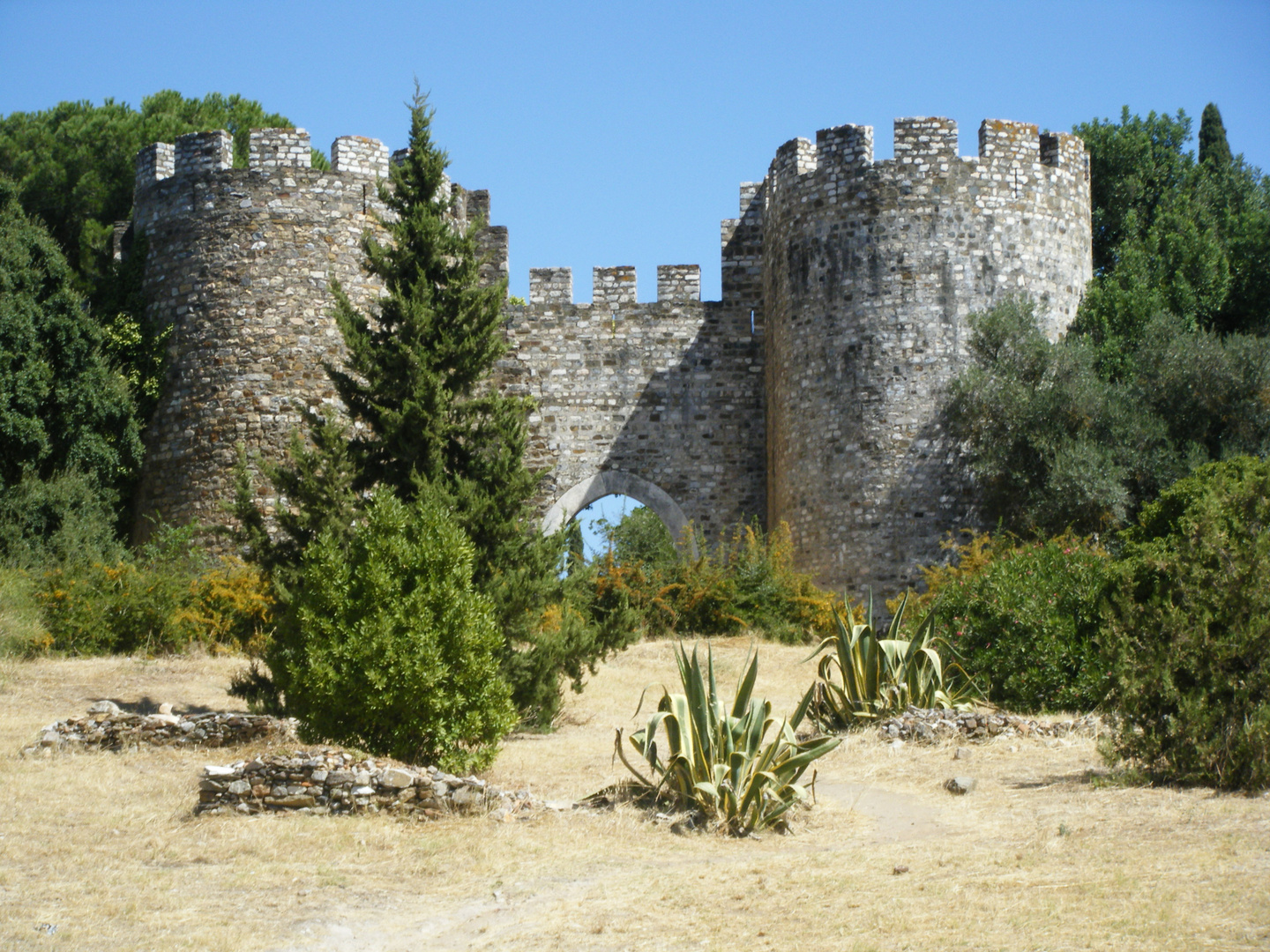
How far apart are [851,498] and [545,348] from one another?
5.11m

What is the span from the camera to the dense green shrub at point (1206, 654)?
7855 millimetres

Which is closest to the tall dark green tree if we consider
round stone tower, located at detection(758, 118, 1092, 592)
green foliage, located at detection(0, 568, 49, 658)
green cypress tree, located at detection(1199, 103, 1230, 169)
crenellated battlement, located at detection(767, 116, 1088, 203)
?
green foliage, located at detection(0, 568, 49, 658)

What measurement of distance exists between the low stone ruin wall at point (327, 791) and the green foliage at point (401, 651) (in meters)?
0.87

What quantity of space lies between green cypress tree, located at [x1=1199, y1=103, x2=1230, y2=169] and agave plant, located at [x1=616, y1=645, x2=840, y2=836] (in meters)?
17.3

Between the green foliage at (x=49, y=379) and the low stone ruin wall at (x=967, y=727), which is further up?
the green foliage at (x=49, y=379)

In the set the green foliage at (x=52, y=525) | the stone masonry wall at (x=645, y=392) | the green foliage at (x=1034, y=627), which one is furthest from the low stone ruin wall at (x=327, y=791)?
the stone masonry wall at (x=645, y=392)

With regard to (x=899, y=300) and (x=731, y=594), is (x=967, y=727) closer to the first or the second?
(x=731, y=594)

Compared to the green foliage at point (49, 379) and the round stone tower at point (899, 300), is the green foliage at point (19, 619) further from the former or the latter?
the round stone tower at point (899, 300)

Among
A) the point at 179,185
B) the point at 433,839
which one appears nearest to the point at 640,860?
the point at 433,839

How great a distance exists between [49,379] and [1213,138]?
726 inches


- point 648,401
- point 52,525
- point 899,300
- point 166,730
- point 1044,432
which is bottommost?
point 166,730

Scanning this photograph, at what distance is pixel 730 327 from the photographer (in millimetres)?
18938

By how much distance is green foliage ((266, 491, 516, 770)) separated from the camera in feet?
29.2

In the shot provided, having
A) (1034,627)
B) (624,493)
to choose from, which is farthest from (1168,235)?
(1034,627)
